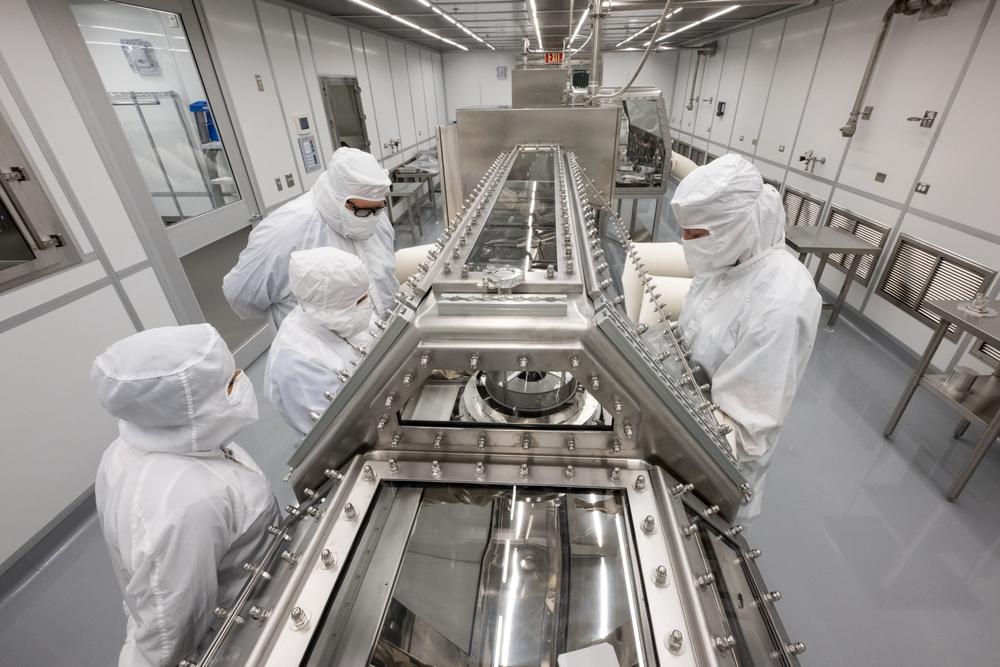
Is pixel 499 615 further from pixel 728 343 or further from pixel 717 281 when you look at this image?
pixel 717 281

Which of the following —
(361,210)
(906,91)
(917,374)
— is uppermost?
(906,91)

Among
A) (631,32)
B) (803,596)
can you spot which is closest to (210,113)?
→ (803,596)

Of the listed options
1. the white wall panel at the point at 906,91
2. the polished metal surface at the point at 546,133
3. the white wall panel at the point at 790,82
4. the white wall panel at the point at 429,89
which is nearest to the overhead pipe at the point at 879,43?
the white wall panel at the point at 906,91

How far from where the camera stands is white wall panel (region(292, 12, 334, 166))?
165 inches

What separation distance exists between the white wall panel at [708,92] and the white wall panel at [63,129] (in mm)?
8352

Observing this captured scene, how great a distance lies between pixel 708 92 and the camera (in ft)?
25.3

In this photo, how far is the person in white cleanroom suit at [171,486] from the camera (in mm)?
905

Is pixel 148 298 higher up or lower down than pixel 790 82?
lower down

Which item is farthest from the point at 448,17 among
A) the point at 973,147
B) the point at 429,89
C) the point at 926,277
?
the point at 926,277

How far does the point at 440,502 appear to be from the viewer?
95 cm

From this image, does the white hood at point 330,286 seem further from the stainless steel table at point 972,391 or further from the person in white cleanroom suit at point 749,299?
the stainless steel table at point 972,391

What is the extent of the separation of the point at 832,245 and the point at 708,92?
19.4ft

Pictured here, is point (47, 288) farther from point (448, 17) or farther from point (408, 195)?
point (448, 17)

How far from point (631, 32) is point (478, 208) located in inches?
306
